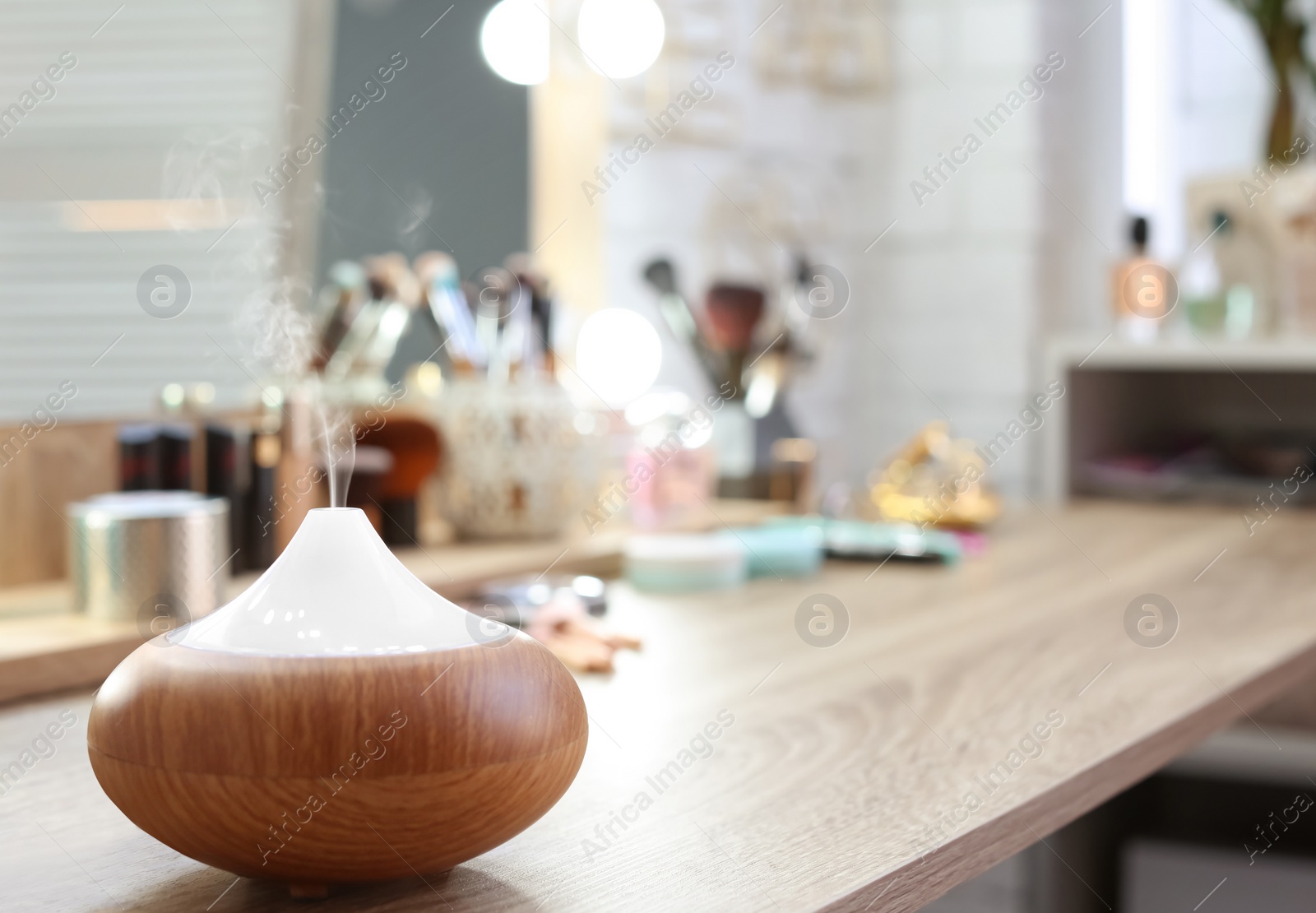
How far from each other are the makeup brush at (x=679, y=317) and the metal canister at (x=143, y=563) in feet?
2.31

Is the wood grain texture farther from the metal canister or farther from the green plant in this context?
the green plant

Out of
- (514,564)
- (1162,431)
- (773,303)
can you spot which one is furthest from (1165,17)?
Answer: (514,564)

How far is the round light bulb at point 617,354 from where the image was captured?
1.50 metres

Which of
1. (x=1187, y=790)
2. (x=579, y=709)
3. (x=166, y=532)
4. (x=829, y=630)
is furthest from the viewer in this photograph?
(x=1187, y=790)

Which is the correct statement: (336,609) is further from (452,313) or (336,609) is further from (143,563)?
(452,313)

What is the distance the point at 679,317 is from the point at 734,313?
0.20ft

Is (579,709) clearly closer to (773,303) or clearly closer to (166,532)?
(166,532)

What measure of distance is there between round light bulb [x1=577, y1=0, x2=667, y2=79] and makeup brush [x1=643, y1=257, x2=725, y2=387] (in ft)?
0.93

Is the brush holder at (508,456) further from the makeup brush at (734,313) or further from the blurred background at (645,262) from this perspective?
the makeup brush at (734,313)

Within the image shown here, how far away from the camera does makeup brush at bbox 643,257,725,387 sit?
140 centimetres

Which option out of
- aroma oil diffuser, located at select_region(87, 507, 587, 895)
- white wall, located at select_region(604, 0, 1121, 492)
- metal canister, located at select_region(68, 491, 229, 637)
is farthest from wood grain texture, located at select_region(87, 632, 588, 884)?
white wall, located at select_region(604, 0, 1121, 492)

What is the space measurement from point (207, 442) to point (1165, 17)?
1.72m

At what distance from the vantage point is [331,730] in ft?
1.28

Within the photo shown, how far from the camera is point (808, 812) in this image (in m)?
0.51
